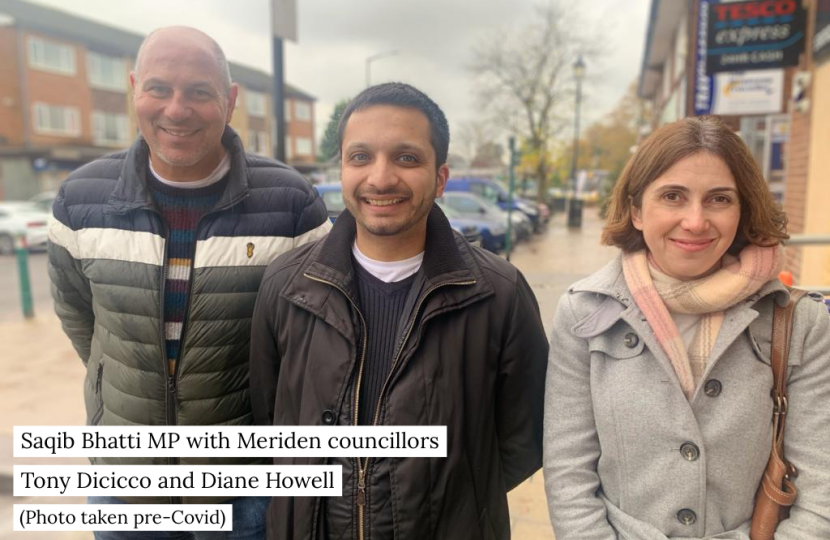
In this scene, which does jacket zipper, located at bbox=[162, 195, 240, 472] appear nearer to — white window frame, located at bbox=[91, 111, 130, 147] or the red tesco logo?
the red tesco logo

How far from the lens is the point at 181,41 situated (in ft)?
5.67

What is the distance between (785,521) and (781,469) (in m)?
0.13

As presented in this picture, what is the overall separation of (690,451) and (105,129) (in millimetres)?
37570

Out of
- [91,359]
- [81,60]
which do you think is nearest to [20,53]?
[81,60]

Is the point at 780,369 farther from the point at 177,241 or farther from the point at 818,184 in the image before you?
the point at 818,184

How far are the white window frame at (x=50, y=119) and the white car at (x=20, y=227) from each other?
16.9 metres

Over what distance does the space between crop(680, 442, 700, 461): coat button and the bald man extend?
50.7 inches

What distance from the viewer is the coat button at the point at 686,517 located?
144 centimetres

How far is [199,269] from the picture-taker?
1.77 m

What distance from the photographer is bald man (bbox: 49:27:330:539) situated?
174cm

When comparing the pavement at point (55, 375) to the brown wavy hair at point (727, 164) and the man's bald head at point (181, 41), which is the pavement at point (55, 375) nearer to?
the brown wavy hair at point (727, 164)

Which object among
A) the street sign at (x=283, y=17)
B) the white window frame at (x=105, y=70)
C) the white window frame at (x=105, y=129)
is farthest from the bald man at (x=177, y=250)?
the white window frame at (x=105, y=70)

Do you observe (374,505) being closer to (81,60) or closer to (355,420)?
(355,420)

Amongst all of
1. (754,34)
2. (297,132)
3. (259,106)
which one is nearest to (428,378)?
→ (754,34)
